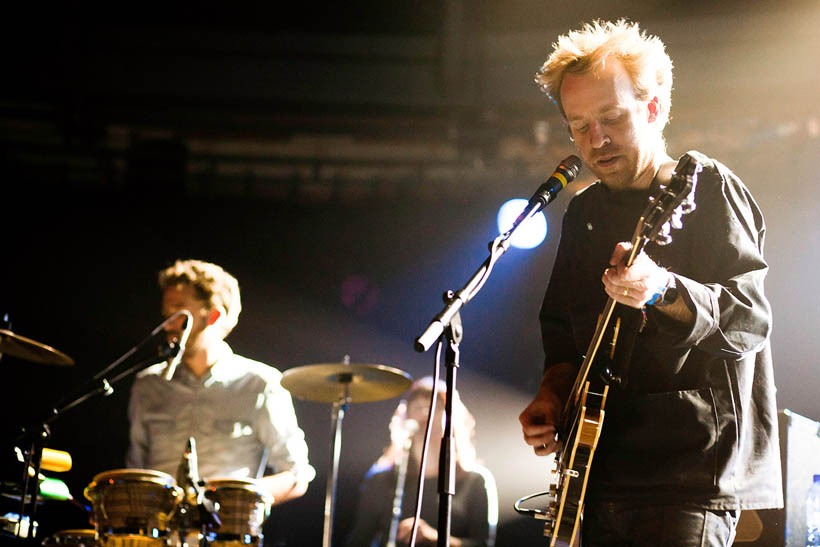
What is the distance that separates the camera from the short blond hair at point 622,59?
88.7 inches

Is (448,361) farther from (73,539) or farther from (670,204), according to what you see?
(73,539)

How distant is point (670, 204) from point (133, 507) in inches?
104

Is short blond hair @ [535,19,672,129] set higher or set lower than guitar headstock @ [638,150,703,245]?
higher

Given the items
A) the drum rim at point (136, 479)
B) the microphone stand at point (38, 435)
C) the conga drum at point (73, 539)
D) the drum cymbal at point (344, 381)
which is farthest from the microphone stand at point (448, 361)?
the drum cymbal at point (344, 381)

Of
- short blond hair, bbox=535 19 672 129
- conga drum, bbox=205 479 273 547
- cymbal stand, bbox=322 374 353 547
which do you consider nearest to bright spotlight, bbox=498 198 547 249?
cymbal stand, bbox=322 374 353 547

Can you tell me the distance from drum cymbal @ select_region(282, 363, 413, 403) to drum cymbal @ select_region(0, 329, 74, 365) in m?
1.12

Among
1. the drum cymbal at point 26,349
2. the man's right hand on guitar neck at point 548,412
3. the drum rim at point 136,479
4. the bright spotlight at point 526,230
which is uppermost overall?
the bright spotlight at point 526,230

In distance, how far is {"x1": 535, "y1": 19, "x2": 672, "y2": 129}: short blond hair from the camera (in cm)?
225

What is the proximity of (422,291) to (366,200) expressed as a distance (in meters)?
0.87

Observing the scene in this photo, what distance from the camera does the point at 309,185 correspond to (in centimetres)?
703

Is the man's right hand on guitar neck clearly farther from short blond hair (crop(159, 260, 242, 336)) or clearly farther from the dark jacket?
short blond hair (crop(159, 260, 242, 336))

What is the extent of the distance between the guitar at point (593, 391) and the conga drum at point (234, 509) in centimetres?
185

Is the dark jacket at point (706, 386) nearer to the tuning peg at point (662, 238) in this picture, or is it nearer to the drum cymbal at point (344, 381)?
the tuning peg at point (662, 238)

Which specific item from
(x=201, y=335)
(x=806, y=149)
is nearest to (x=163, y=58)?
(x=201, y=335)
